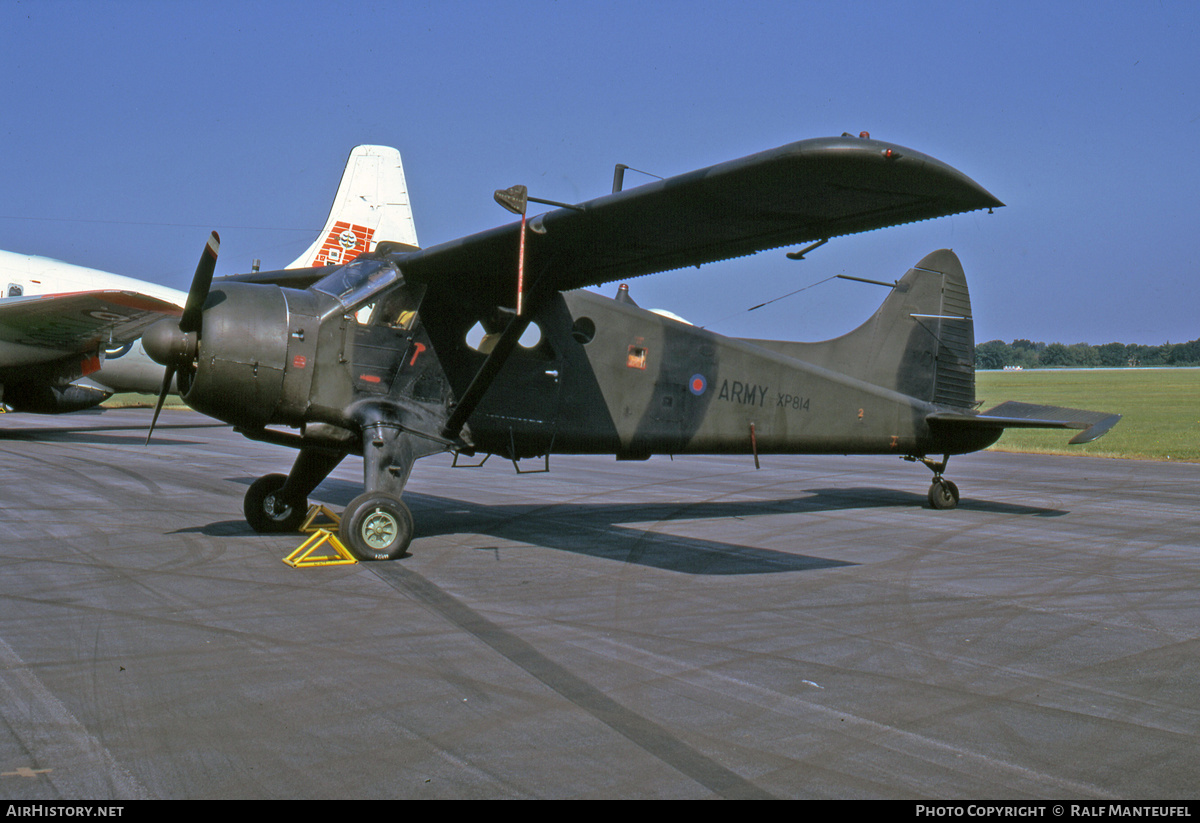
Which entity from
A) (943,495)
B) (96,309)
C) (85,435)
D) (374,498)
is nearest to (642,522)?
(374,498)

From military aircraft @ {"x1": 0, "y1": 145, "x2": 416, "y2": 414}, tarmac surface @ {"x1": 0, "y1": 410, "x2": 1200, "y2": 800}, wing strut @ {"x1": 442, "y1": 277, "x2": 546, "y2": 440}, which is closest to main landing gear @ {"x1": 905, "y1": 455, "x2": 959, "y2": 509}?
tarmac surface @ {"x1": 0, "y1": 410, "x2": 1200, "y2": 800}

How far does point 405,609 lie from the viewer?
649cm

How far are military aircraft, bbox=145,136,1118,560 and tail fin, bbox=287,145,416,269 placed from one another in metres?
15.0

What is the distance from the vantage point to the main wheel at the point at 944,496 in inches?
517

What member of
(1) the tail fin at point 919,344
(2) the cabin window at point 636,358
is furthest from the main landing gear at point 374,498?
(1) the tail fin at point 919,344

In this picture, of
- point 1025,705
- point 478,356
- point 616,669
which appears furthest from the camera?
point 478,356

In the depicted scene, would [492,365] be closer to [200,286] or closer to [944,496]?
[200,286]

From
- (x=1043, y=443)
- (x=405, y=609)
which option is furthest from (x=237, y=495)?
(x=1043, y=443)

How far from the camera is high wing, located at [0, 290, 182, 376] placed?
19.8 meters

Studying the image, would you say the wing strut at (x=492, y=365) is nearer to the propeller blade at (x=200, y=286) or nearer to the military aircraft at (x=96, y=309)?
the propeller blade at (x=200, y=286)

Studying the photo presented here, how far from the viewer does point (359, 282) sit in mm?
9148

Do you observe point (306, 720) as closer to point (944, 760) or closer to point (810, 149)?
point (944, 760)

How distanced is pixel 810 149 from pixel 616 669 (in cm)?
344

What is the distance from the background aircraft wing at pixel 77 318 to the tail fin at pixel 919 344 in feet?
43.6
